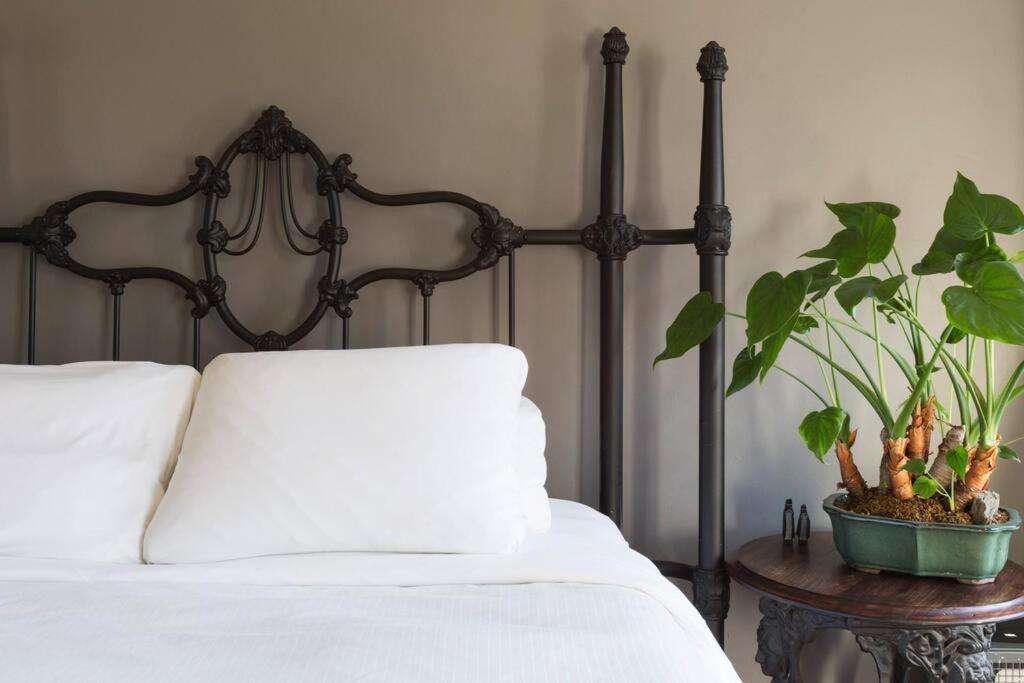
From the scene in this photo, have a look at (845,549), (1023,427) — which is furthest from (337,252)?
(1023,427)

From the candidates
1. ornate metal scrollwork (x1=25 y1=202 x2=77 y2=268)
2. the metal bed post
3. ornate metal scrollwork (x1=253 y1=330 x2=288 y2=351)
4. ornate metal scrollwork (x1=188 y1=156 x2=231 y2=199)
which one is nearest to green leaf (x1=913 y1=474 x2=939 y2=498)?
the metal bed post

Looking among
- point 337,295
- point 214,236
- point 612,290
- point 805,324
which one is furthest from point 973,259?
point 214,236

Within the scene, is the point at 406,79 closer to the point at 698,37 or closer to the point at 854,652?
the point at 698,37

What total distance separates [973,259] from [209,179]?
150 cm

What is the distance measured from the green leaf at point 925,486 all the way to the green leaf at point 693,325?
439mm

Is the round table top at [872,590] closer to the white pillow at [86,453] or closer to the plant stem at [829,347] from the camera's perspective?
the plant stem at [829,347]

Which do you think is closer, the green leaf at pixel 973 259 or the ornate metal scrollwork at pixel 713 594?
the green leaf at pixel 973 259

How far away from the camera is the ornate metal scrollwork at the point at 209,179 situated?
1.88 m

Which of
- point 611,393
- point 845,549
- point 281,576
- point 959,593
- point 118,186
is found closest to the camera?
point 281,576

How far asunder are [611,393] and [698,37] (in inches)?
31.6

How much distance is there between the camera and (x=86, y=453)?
1.42 m

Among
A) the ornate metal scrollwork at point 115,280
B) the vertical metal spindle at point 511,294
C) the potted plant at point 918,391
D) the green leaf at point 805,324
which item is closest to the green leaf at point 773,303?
the potted plant at point 918,391

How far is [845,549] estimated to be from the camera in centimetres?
159

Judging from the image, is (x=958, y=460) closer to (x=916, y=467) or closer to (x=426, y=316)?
(x=916, y=467)
